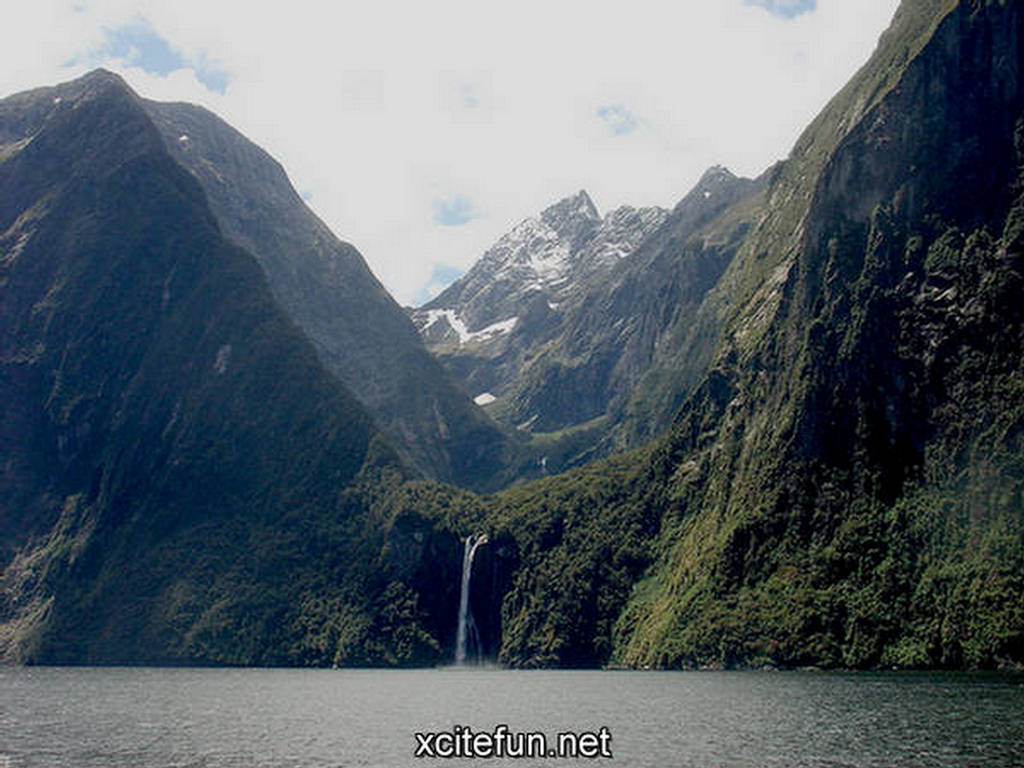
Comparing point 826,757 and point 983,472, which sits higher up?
point 983,472

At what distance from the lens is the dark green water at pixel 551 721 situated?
70375mm

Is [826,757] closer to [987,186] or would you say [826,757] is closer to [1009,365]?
[1009,365]

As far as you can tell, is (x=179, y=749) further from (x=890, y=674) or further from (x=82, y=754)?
(x=890, y=674)

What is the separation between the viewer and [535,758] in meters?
72.1

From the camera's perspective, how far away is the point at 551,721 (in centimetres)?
9431

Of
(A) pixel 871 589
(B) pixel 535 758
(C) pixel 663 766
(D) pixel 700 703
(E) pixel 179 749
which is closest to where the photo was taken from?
(C) pixel 663 766

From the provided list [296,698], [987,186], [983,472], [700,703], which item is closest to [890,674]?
[983,472]

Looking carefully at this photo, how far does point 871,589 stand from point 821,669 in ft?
53.2

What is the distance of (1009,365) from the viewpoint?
176 meters

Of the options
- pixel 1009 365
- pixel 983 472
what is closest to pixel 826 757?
pixel 983 472

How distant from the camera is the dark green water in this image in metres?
70.4

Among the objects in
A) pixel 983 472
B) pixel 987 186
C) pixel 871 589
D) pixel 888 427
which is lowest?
pixel 871 589

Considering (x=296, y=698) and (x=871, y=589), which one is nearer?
(x=296, y=698)

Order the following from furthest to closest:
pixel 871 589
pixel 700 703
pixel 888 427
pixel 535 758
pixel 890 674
A: 1. pixel 888 427
2. pixel 871 589
3. pixel 890 674
4. pixel 700 703
5. pixel 535 758
